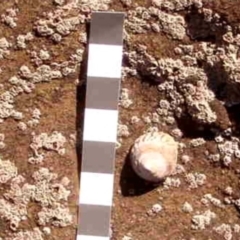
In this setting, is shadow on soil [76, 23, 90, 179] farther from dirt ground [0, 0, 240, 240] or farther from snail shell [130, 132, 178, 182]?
snail shell [130, 132, 178, 182]

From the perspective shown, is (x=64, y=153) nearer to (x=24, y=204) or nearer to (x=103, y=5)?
(x=24, y=204)

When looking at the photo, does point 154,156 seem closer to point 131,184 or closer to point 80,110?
point 131,184

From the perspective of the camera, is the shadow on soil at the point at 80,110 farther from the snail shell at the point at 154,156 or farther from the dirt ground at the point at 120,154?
the snail shell at the point at 154,156

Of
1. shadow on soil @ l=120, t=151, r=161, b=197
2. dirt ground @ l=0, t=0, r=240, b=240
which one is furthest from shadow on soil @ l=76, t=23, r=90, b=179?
shadow on soil @ l=120, t=151, r=161, b=197

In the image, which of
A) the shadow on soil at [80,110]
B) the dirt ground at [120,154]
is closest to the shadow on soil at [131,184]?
the dirt ground at [120,154]

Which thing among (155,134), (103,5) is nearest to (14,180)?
(155,134)

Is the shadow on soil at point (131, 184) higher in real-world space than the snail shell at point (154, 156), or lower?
lower

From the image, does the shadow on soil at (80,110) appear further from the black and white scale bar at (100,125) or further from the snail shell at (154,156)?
the snail shell at (154,156)
